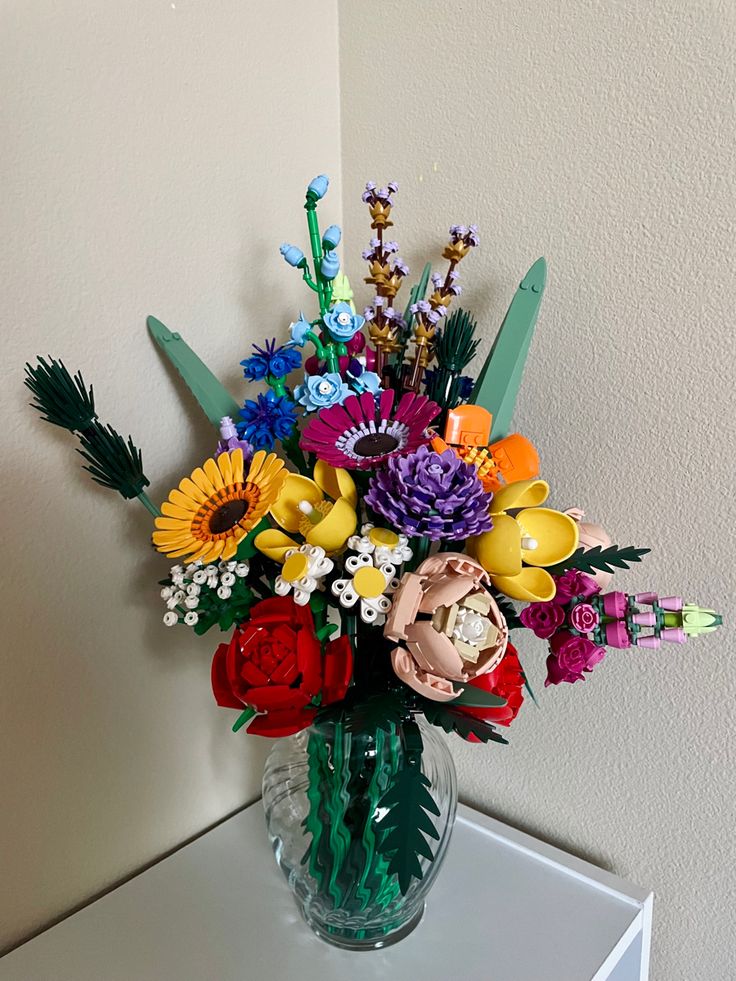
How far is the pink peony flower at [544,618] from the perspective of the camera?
0.62 metres

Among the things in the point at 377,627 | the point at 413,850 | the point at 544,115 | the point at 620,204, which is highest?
the point at 544,115

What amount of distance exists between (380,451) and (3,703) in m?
0.48

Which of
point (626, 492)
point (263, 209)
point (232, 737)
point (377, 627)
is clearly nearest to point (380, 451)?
point (377, 627)

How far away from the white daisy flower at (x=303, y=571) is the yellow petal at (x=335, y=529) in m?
0.01

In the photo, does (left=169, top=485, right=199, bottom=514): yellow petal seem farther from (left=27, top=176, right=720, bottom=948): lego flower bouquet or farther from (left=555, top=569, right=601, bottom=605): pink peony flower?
(left=555, top=569, right=601, bottom=605): pink peony flower

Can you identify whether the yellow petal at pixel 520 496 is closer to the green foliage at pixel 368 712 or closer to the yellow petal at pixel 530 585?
the yellow petal at pixel 530 585

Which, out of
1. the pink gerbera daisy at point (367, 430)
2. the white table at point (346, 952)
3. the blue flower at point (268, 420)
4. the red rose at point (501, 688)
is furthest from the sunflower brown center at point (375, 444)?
the white table at point (346, 952)

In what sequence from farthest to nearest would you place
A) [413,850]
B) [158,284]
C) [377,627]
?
1. [158,284]
2. [377,627]
3. [413,850]

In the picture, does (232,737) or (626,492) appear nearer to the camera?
(626,492)

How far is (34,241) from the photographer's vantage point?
0.69m

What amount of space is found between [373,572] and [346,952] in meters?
0.44

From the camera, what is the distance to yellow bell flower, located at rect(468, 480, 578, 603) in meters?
0.59

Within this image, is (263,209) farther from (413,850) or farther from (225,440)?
(413,850)

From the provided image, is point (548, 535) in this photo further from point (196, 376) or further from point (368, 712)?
point (196, 376)
